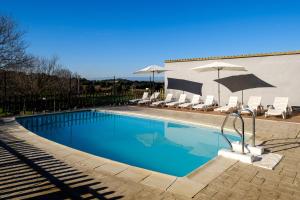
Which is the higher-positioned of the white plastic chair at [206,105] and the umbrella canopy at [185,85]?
the umbrella canopy at [185,85]

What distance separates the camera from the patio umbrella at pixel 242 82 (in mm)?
12867

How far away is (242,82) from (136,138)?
7651 millimetres

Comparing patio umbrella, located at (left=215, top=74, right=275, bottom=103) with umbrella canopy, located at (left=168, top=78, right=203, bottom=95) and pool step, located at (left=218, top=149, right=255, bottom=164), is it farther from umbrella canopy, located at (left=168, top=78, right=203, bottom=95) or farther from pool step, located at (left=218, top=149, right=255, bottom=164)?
pool step, located at (left=218, top=149, right=255, bottom=164)

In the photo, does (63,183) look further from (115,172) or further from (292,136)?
→ (292,136)

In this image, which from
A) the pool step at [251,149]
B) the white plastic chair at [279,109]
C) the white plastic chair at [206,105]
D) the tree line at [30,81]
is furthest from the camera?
the white plastic chair at [206,105]

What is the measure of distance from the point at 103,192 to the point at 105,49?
25.1 meters

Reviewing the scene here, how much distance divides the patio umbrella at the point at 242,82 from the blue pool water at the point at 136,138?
17.0 ft

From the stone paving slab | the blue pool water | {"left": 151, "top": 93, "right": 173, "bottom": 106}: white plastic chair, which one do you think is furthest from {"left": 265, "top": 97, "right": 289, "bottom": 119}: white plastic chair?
the stone paving slab

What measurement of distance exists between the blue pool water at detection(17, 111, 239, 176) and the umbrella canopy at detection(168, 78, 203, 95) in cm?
498

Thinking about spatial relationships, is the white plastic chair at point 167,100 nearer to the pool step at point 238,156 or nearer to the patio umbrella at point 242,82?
the patio umbrella at point 242,82

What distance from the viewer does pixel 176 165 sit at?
6.02m

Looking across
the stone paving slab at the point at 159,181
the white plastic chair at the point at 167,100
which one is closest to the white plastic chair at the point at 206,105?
the white plastic chair at the point at 167,100

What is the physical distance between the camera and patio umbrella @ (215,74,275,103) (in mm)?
12867

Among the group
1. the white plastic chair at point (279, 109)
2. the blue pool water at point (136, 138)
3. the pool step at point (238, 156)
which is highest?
the white plastic chair at point (279, 109)
